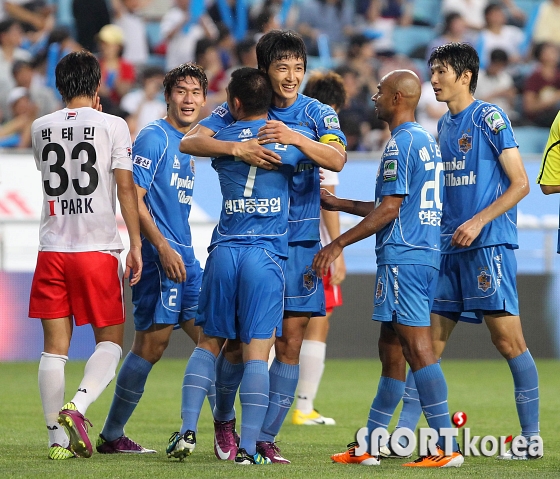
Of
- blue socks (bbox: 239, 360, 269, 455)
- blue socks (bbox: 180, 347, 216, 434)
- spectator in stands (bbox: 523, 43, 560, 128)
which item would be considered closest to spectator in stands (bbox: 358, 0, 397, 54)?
spectator in stands (bbox: 523, 43, 560, 128)

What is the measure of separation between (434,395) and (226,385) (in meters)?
1.15

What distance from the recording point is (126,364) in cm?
578

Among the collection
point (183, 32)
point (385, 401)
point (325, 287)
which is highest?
point (183, 32)

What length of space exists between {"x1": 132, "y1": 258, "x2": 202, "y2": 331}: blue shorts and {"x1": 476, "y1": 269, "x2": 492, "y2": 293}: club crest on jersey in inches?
66.2

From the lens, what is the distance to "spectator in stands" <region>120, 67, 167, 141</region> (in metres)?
14.4

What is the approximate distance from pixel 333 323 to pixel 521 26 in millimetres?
8091

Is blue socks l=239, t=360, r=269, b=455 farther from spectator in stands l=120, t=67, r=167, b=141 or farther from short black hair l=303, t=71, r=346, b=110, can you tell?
spectator in stands l=120, t=67, r=167, b=141

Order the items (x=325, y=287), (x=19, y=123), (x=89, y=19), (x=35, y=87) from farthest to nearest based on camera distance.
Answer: (x=89, y=19)
(x=35, y=87)
(x=19, y=123)
(x=325, y=287)

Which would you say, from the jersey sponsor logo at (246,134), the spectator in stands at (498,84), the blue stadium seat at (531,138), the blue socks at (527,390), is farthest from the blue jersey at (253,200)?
the spectator in stands at (498,84)

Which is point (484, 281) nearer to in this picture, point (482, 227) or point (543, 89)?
point (482, 227)

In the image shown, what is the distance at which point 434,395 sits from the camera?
5109 mm

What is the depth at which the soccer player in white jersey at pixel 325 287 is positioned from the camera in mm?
7469

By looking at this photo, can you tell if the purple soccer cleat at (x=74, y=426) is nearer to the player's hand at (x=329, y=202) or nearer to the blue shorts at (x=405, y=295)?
the blue shorts at (x=405, y=295)

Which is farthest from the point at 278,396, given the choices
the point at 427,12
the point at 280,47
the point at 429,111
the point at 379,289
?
the point at 427,12
